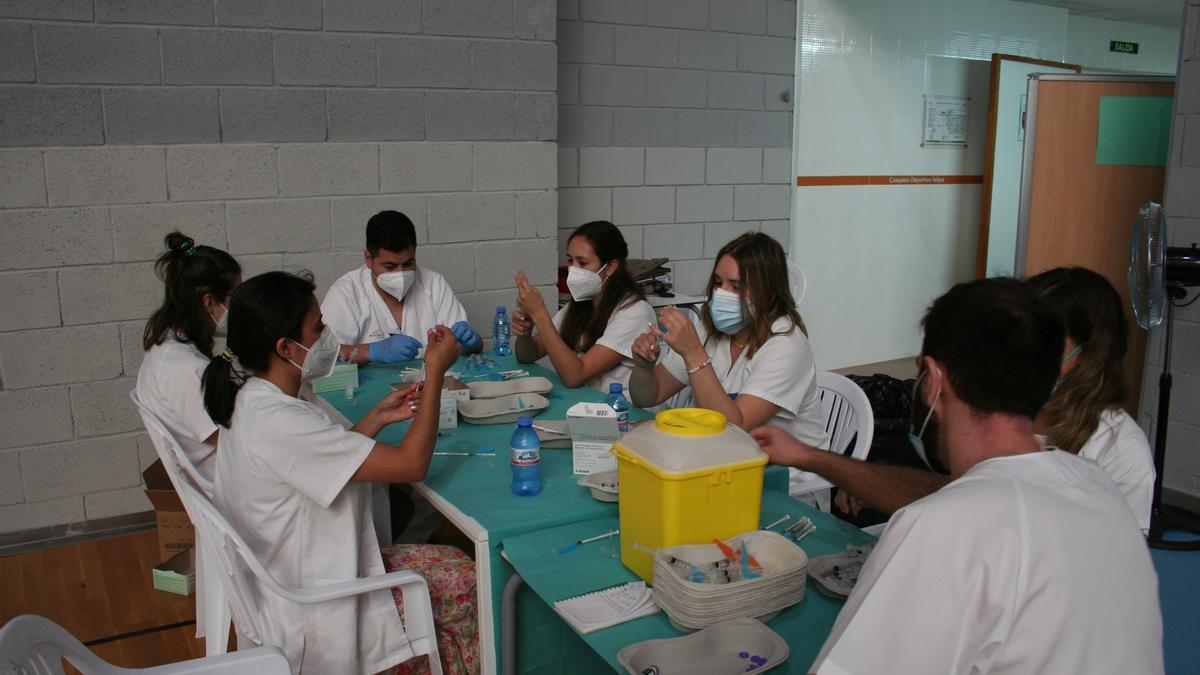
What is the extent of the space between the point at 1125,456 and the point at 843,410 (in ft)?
3.82

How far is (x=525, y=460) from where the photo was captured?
6.53 ft

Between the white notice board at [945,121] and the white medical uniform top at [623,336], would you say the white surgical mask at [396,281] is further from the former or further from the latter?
the white notice board at [945,121]

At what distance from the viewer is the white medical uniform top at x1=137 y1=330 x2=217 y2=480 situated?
241 cm

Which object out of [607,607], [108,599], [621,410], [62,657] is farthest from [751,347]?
[108,599]

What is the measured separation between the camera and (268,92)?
3623 mm

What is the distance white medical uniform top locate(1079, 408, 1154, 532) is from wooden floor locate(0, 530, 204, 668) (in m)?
2.51

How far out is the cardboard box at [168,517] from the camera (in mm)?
3164

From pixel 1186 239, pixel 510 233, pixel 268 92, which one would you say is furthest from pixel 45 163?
pixel 1186 239

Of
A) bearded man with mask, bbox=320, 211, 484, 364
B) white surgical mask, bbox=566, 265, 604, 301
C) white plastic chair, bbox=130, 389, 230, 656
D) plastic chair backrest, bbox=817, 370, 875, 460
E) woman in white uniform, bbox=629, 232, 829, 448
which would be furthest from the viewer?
bearded man with mask, bbox=320, 211, 484, 364

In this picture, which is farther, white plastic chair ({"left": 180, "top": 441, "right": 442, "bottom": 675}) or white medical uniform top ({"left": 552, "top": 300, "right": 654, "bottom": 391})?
white medical uniform top ({"left": 552, "top": 300, "right": 654, "bottom": 391})

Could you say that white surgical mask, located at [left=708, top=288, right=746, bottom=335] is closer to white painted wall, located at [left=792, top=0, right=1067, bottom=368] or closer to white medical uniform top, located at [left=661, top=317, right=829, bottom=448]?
white medical uniform top, located at [left=661, top=317, right=829, bottom=448]

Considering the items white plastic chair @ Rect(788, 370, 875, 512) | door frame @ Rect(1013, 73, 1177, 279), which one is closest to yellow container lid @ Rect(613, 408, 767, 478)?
white plastic chair @ Rect(788, 370, 875, 512)

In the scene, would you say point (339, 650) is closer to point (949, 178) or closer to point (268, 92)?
point (268, 92)

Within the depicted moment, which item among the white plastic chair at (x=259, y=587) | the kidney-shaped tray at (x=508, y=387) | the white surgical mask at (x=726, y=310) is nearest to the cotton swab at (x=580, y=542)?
the white plastic chair at (x=259, y=587)
